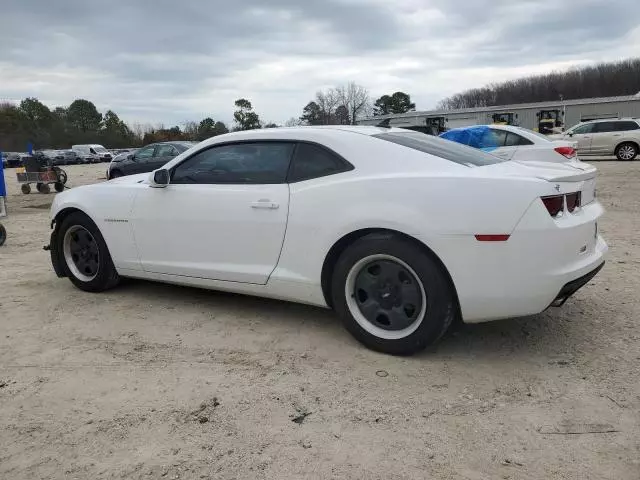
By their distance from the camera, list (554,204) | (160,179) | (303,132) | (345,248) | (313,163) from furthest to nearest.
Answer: (160,179) < (303,132) < (313,163) < (345,248) < (554,204)

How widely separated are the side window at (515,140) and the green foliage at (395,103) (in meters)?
77.6

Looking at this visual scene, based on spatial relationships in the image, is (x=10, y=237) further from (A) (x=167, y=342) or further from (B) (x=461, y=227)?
(B) (x=461, y=227)

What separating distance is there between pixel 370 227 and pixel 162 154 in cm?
Result: 1363

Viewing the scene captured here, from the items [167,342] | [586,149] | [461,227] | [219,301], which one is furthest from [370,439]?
[586,149]

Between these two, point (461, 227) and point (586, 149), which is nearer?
point (461, 227)

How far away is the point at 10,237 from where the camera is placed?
846 centimetres

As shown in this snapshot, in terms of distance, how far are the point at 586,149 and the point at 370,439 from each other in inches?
866

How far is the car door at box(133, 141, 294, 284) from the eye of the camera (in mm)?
3840

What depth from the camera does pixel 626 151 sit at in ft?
68.5

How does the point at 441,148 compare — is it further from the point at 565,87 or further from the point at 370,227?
the point at 565,87

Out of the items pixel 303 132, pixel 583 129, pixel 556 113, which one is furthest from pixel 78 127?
pixel 303 132

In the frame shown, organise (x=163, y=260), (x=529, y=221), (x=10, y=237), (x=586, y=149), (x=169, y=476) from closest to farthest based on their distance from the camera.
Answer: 1. (x=169, y=476)
2. (x=529, y=221)
3. (x=163, y=260)
4. (x=10, y=237)
5. (x=586, y=149)

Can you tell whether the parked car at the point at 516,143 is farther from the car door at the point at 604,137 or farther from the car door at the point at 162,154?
the car door at the point at 604,137

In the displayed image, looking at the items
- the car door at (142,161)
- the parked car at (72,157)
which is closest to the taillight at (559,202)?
the car door at (142,161)
